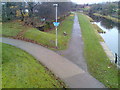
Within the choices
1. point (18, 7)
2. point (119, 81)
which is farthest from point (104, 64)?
point (18, 7)

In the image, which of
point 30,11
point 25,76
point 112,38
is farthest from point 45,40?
point 112,38

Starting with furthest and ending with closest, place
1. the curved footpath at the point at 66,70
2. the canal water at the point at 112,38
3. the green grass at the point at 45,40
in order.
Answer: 1. the canal water at the point at 112,38
2. the green grass at the point at 45,40
3. the curved footpath at the point at 66,70

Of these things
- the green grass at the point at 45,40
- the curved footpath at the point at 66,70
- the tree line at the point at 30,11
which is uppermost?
the tree line at the point at 30,11

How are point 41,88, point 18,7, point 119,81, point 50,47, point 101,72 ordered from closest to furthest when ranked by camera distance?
point 41,88, point 119,81, point 101,72, point 50,47, point 18,7

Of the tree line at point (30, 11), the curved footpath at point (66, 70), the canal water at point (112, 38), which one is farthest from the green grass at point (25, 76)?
the tree line at point (30, 11)

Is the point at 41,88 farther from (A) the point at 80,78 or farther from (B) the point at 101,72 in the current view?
(B) the point at 101,72

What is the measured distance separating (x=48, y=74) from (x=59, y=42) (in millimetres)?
6863

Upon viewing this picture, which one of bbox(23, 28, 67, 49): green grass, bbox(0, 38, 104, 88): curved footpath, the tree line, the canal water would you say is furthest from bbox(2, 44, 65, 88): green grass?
the tree line

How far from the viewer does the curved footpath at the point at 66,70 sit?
718 cm

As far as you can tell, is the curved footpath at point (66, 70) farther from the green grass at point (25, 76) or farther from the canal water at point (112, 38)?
the canal water at point (112, 38)

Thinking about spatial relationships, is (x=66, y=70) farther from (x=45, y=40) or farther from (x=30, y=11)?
(x=30, y=11)

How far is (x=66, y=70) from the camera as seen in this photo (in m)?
8.54

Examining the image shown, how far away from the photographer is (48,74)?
7.86 metres

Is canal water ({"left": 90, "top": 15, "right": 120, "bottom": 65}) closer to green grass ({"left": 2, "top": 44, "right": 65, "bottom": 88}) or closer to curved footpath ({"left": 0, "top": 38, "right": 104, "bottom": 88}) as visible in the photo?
curved footpath ({"left": 0, "top": 38, "right": 104, "bottom": 88})
